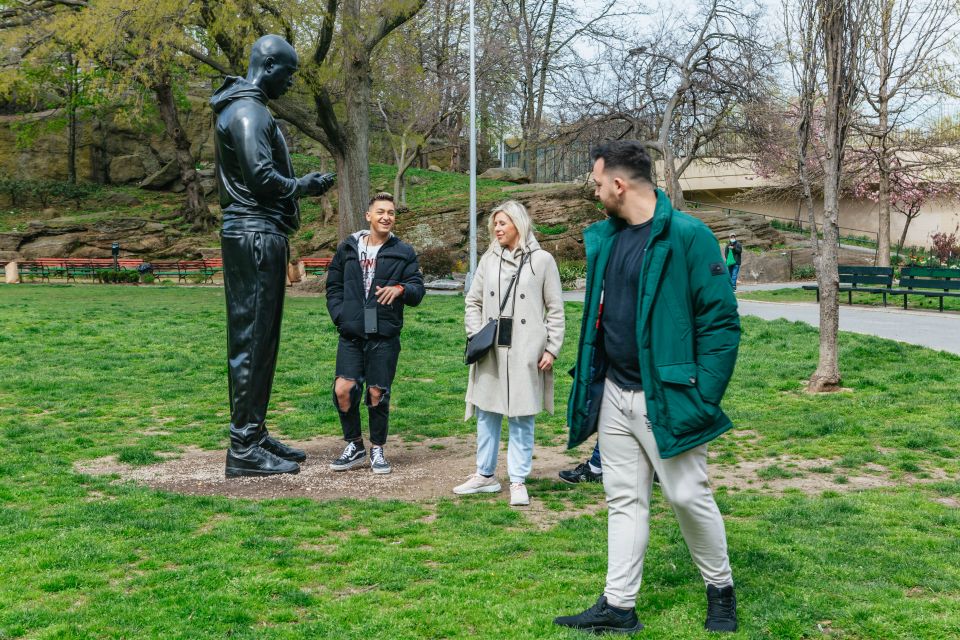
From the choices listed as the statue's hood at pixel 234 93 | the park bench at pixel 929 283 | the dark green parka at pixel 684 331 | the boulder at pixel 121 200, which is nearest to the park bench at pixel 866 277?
the park bench at pixel 929 283

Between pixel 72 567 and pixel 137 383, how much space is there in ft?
19.6

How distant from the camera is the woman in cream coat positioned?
5.68 m

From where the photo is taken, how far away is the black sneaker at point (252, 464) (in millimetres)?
6195

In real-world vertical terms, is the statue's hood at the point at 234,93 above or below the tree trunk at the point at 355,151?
below

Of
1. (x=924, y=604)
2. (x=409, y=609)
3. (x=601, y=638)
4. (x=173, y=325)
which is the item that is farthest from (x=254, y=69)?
Answer: (x=173, y=325)

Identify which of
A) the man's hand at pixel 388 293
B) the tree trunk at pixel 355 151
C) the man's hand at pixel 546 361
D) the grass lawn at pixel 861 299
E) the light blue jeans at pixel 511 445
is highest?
the tree trunk at pixel 355 151

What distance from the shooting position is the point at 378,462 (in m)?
6.42

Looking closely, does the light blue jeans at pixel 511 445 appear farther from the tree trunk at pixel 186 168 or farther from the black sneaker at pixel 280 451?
the tree trunk at pixel 186 168

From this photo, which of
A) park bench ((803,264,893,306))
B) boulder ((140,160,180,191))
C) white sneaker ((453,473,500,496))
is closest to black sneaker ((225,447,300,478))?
white sneaker ((453,473,500,496))

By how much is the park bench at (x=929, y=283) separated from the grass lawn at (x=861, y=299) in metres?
0.37

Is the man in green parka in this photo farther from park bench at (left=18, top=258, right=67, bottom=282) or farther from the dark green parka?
park bench at (left=18, top=258, right=67, bottom=282)

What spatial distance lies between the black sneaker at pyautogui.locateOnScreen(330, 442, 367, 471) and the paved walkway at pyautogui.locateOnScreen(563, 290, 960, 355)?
840 centimetres

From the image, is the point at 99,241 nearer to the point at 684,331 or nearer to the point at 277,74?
the point at 277,74

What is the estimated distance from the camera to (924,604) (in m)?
3.80
